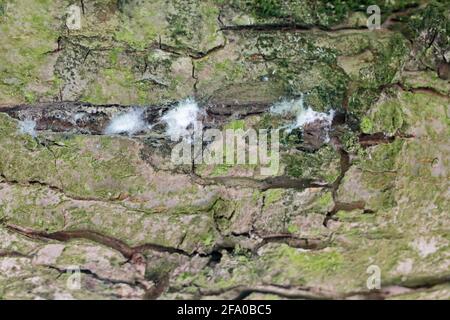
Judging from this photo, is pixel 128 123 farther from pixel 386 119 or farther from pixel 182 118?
pixel 386 119

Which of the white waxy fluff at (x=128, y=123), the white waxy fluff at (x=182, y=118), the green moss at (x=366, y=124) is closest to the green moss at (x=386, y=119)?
the green moss at (x=366, y=124)

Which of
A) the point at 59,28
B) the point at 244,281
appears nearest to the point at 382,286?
the point at 244,281

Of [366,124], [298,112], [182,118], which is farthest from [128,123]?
[366,124]

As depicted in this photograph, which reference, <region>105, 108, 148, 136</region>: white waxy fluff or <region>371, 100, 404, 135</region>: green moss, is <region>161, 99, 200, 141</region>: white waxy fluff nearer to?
<region>105, 108, 148, 136</region>: white waxy fluff

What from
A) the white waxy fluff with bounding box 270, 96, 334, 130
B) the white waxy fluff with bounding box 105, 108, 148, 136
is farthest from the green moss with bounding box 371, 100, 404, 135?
the white waxy fluff with bounding box 105, 108, 148, 136

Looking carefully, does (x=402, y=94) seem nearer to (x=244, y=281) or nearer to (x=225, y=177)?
(x=225, y=177)
